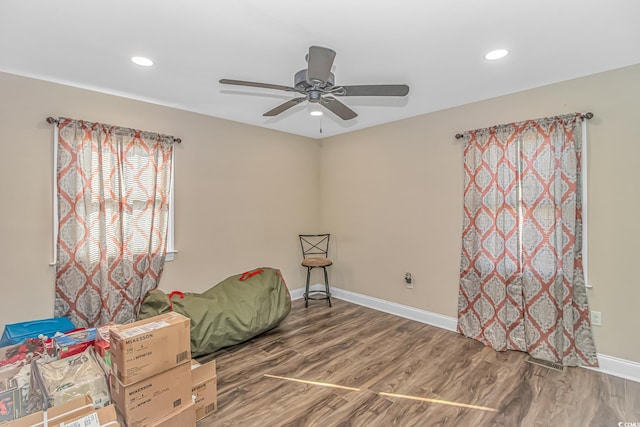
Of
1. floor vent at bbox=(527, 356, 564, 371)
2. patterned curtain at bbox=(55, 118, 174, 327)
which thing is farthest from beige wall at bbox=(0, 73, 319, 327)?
floor vent at bbox=(527, 356, 564, 371)

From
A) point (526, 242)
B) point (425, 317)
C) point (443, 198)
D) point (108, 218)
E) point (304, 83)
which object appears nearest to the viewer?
point (304, 83)

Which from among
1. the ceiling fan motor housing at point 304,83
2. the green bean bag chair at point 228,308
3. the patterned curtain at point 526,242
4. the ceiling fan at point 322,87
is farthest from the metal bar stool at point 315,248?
the ceiling fan motor housing at point 304,83

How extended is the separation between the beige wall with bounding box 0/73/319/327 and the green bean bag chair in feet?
1.51

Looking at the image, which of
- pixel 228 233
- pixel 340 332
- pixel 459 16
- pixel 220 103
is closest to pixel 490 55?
pixel 459 16

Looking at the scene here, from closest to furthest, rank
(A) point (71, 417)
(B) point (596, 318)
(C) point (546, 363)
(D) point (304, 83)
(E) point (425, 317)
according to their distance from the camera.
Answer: (A) point (71, 417), (D) point (304, 83), (B) point (596, 318), (C) point (546, 363), (E) point (425, 317)

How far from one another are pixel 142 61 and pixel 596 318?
4276 mm

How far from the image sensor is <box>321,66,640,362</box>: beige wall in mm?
2492

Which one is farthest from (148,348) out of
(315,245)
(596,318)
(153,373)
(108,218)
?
(596,318)

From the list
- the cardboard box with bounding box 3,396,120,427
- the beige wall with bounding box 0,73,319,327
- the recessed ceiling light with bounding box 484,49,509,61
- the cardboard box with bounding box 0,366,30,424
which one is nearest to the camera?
the cardboard box with bounding box 3,396,120,427

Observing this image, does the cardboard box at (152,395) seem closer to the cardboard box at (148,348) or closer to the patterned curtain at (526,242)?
the cardboard box at (148,348)

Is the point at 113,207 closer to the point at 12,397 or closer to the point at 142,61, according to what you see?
the point at 142,61

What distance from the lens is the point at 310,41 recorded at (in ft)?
6.88

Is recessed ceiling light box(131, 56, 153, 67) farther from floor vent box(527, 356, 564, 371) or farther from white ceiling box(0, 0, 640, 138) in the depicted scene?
floor vent box(527, 356, 564, 371)

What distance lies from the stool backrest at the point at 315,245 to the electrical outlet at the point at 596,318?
3.19 meters
